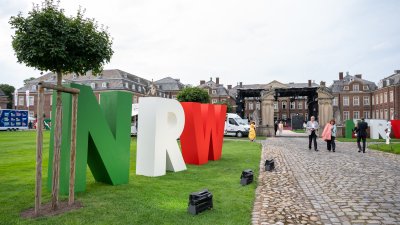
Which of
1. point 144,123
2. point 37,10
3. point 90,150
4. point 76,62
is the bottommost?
point 90,150

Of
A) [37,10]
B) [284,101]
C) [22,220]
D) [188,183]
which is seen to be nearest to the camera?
[22,220]

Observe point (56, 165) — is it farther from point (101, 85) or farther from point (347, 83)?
point (347, 83)

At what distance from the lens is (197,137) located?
12.1 meters

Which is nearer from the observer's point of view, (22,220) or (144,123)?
(22,220)

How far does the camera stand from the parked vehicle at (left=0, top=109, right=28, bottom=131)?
4212 cm

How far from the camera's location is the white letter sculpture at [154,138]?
9.58 meters

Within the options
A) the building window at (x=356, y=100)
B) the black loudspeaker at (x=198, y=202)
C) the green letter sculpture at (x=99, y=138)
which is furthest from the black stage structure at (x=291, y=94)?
the building window at (x=356, y=100)

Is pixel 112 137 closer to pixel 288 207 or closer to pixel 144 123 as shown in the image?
pixel 144 123

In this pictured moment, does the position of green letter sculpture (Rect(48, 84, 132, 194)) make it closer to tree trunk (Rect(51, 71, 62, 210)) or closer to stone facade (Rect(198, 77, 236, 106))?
tree trunk (Rect(51, 71, 62, 210))

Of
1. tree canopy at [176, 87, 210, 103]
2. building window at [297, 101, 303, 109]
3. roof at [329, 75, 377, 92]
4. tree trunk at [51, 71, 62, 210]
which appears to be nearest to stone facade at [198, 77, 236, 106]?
building window at [297, 101, 303, 109]

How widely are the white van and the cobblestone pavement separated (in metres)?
21.2

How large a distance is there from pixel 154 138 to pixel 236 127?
2421 cm

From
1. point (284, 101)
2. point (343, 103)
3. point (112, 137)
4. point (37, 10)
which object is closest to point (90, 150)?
point (112, 137)

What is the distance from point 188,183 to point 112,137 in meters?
2.36
